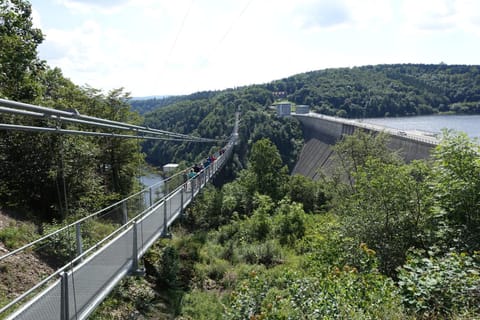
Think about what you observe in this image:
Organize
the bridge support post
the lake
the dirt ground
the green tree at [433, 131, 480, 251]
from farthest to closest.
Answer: the lake, the bridge support post, the green tree at [433, 131, 480, 251], the dirt ground

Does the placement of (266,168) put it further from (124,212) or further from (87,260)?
(87,260)

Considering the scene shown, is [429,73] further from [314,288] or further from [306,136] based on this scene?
[314,288]

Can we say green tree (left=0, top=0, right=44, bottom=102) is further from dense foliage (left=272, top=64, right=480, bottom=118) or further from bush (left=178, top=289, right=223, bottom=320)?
dense foliage (left=272, top=64, right=480, bottom=118)

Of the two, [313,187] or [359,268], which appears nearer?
[359,268]

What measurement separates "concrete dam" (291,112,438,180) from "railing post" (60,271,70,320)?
17.2 meters

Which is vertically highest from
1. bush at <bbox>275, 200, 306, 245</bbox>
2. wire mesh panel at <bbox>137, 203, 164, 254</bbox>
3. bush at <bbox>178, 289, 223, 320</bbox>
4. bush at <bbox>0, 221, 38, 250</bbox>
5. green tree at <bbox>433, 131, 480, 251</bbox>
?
green tree at <bbox>433, 131, 480, 251</bbox>

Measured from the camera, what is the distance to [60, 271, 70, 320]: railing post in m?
3.21

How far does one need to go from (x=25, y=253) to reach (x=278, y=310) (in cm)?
272

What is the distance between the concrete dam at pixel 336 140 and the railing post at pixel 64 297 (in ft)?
56.3

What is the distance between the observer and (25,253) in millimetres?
3572

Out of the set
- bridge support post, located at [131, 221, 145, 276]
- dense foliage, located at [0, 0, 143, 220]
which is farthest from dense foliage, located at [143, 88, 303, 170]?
bridge support post, located at [131, 221, 145, 276]

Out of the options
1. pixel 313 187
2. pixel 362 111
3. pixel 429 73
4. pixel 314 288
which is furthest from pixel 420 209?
pixel 429 73

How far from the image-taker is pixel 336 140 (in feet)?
119

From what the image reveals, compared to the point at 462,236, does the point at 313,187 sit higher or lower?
lower
